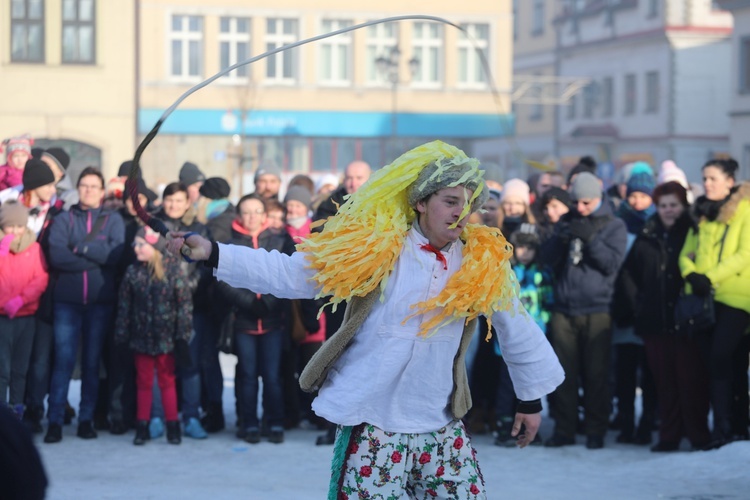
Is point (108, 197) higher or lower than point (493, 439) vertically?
higher

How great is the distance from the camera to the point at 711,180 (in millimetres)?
8734

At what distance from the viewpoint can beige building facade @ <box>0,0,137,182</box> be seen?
33906 mm

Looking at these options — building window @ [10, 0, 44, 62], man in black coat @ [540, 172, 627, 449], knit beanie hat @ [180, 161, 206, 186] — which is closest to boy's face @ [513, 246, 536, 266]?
man in black coat @ [540, 172, 627, 449]

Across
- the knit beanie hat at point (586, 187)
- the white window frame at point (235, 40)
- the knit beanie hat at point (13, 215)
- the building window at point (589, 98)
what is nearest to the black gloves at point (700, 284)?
the knit beanie hat at point (586, 187)

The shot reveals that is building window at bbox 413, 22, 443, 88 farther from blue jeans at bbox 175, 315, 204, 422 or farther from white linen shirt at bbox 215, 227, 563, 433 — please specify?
white linen shirt at bbox 215, 227, 563, 433

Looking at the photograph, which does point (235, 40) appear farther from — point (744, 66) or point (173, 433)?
point (173, 433)

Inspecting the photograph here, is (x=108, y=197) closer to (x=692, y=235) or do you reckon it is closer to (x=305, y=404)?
(x=305, y=404)

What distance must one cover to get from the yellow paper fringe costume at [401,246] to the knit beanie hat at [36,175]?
5.08 m

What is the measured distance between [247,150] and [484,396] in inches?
1203

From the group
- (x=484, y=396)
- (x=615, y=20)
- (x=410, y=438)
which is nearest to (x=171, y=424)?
(x=484, y=396)

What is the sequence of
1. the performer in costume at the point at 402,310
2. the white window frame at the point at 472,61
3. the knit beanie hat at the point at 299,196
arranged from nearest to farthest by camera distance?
the performer in costume at the point at 402,310, the knit beanie hat at the point at 299,196, the white window frame at the point at 472,61

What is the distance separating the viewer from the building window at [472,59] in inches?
1638

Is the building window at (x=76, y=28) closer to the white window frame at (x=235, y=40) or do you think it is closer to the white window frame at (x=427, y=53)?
the white window frame at (x=235, y=40)

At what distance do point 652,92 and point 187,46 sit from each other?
64.5ft
